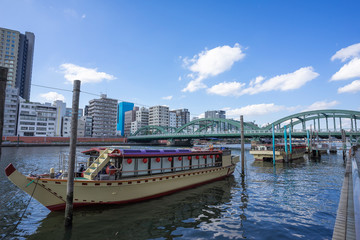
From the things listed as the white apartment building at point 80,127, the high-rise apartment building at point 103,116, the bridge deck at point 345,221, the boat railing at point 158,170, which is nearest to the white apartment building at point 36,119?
the white apartment building at point 80,127

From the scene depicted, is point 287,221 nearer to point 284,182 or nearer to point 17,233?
point 284,182

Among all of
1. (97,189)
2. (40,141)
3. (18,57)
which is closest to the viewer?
(97,189)

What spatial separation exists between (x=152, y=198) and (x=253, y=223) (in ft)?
23.7

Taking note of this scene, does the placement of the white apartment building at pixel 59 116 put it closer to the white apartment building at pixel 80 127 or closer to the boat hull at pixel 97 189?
the white apartment building at pixel 80 127

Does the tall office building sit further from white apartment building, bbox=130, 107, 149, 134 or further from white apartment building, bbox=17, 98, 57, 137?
white apartment building, bbox=130, 107, 149, 134

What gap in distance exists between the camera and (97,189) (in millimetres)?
12188

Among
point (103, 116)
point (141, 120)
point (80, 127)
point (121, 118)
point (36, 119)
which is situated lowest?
point (80, 127)

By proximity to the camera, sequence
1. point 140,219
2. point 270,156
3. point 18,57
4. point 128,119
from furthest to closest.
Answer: point 128,119 → point 18,57 → point 270,156 → point 140,219

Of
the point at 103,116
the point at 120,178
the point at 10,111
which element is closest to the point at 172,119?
the point at 103,116

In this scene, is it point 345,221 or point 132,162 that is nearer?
point 345,221

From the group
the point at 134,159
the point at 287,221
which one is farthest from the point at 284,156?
the point at 134,159

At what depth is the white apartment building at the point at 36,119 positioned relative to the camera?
88.6 metres

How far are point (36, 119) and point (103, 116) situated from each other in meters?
40.9

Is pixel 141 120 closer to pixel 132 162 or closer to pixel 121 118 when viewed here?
pixel 121 118
